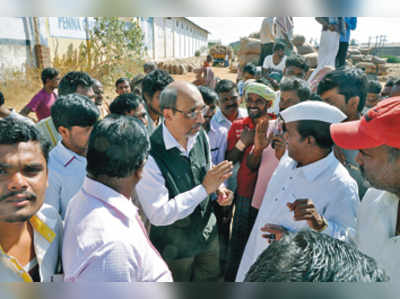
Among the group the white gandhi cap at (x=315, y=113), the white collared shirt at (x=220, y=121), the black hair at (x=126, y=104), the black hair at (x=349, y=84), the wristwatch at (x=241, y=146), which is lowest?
the wristwatch at (x=241, y=146)

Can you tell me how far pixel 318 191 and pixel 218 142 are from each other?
1.43m

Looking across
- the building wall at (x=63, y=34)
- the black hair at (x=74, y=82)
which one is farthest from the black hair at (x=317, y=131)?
the building wall at (x=63, y=34)

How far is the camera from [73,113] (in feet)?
5.53

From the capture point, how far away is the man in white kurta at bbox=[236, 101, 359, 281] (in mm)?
1492

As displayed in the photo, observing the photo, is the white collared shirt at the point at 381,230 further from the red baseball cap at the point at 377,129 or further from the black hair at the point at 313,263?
the black hair at the point at 313,263

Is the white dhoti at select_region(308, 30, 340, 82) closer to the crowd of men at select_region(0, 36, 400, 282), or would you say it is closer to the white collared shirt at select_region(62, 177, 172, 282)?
the crowd of men at select_region(0, 36, 400, 282)

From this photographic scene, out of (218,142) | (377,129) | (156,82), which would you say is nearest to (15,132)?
(377,129)

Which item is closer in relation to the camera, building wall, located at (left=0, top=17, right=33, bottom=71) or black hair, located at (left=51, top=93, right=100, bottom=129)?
black hair, located at (left=51, top=93, right=100, bottom=129)

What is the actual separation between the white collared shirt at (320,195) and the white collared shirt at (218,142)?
103cm

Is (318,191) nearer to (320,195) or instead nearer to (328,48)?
(320,195)

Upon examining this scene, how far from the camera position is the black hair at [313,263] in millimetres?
645

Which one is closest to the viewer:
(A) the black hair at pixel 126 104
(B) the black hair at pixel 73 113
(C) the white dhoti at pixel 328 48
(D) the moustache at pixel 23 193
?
(D) the moustache at pixel 23 193

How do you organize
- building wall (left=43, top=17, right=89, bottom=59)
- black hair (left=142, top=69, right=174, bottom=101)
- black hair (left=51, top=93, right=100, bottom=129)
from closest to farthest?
black hair (left=51, top=93, right=100, bottom=129) < black hair (left=142, top=69, right=174, bottom=101) < building wall (left=43, top=17, right=89, bottom=59)

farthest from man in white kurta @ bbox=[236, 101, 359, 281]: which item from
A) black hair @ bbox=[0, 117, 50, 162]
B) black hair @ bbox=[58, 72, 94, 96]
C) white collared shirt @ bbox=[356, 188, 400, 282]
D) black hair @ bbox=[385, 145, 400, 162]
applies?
black hair @ bbox=[58, 72, 94, 96]
